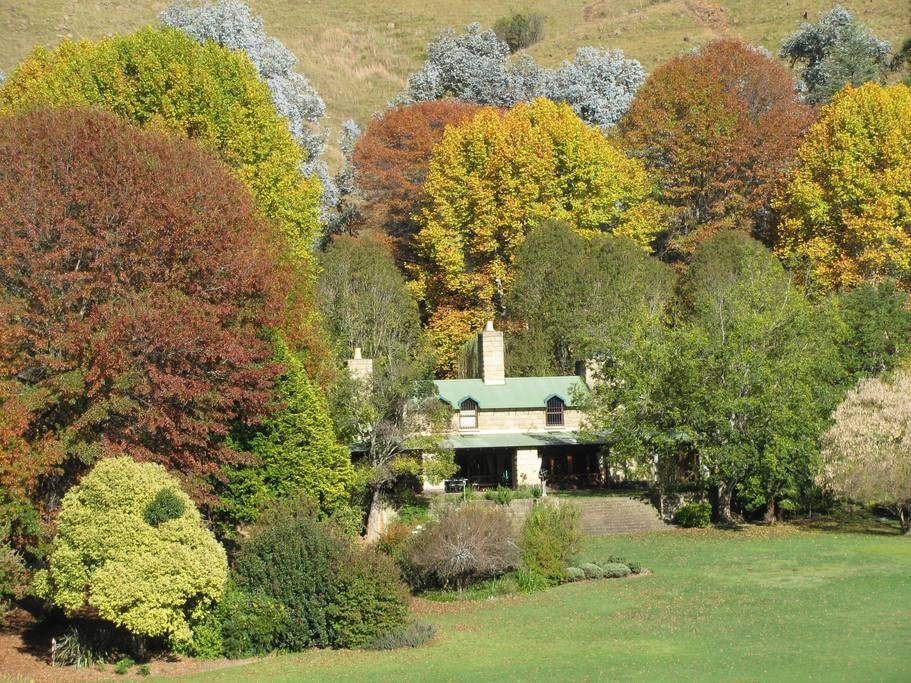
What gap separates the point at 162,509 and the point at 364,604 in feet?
18.9

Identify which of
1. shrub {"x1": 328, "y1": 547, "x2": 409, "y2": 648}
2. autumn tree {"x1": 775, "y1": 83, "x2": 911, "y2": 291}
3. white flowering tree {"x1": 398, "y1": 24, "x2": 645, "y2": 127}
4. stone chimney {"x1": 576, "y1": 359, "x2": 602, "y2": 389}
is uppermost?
white flowering tree {"x1": 398, "y1": 24, "x2": 645, "y2": 127}

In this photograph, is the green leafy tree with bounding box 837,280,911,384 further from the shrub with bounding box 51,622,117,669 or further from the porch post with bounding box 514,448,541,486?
the shrub with bounding box 51,622,117,669

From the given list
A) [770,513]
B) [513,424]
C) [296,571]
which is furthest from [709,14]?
[296,571]

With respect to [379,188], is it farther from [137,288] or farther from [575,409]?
[137,288]

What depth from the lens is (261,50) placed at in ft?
277

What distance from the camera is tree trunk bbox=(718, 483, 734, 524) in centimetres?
5419

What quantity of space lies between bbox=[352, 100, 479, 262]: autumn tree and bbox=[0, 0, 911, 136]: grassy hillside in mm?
28528

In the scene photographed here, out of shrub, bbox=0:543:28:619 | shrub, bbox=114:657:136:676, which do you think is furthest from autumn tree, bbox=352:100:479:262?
shrub, bbox=114:657:136:676

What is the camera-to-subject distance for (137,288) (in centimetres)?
3934

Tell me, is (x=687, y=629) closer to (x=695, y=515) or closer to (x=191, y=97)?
(x=695, y=515)

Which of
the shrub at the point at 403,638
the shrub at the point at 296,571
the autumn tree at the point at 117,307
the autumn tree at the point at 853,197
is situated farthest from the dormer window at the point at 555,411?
the shrub at the point at 403,638

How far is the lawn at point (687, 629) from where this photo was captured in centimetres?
2941

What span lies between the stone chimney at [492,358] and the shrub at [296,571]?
1069 inches

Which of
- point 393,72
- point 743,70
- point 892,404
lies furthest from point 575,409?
point 393,72
